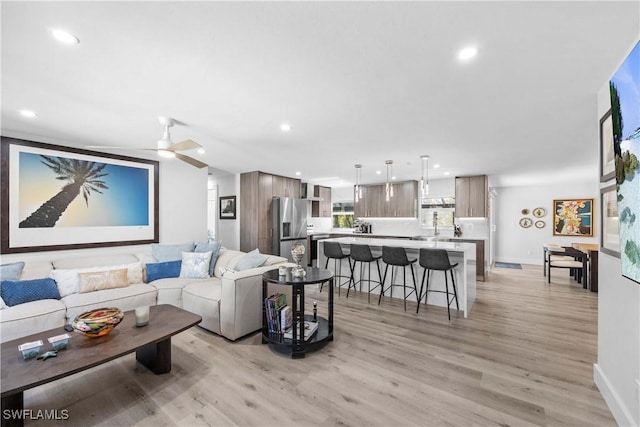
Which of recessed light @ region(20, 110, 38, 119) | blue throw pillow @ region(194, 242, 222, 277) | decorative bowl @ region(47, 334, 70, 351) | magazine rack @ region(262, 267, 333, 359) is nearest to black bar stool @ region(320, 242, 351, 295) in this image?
magazine rack @ region(262, 267, 333, 359)

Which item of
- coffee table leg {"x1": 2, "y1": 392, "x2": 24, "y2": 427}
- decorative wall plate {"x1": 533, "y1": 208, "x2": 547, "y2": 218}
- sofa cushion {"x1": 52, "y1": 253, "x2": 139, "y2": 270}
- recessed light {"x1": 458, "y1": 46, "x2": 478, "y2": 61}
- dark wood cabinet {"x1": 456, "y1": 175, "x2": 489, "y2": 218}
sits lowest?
coffee table leg {"x1": 2, "y1": 392, "x2": 24, "y2": 427}

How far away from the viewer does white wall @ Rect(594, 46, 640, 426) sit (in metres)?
1.60

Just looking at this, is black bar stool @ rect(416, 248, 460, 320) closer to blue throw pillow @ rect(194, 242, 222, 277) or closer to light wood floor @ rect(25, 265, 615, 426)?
light wood floor @ rect(25, 265, 615, 426)

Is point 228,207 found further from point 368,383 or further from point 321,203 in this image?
point 368,383

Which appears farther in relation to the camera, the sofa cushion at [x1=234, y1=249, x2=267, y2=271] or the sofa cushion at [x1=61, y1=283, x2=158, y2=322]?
the sofa cushion at [x1=234, y1=249, x2=267, y2=271]

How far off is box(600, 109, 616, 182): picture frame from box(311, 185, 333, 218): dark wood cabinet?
633 centimetres

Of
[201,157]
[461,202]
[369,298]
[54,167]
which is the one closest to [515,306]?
[369,298]

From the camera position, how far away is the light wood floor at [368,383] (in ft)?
5.87

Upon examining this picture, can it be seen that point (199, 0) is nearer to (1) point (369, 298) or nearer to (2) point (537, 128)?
(2) point (537, 128)

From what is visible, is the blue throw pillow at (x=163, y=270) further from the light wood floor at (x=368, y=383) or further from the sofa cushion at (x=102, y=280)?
the light wood floor at (x=368, y=383)

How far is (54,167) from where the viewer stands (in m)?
3.54

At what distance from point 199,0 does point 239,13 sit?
0.63ft

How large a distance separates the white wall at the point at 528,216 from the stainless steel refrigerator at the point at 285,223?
6.32 metres

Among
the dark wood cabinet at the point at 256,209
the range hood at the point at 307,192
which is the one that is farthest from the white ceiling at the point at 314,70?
the range hood at the point at 307,192
